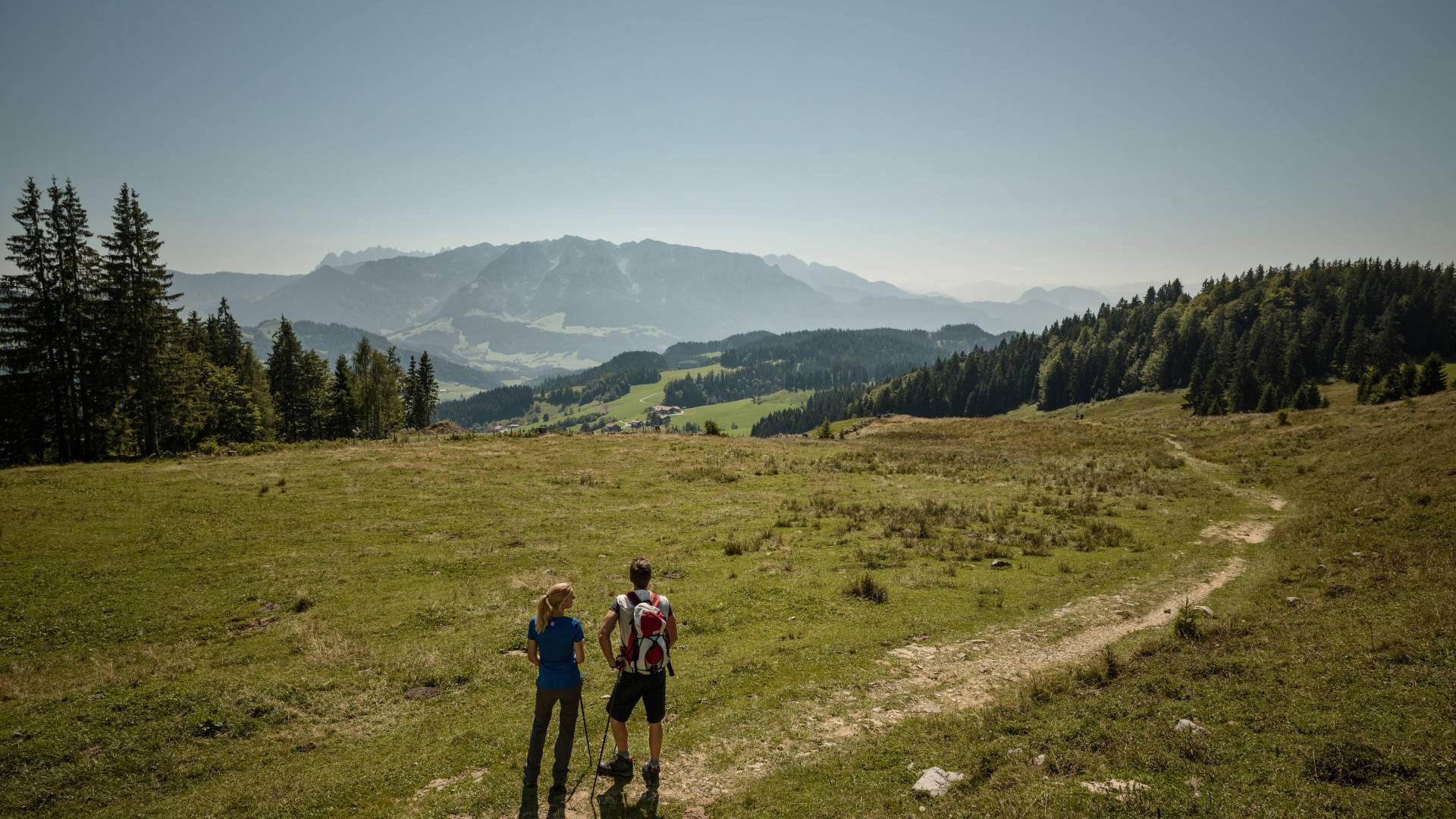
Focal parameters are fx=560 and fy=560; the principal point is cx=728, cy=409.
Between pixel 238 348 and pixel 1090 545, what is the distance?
102 m

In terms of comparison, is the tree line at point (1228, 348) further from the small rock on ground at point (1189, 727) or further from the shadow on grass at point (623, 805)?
the shadow on grass at point (623, 805)

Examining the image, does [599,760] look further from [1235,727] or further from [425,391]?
[425,391]

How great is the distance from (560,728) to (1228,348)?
166 meters

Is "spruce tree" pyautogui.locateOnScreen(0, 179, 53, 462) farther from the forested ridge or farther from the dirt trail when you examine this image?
the forested ridge

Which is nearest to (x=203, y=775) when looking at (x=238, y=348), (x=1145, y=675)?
(x=1145, y=675)

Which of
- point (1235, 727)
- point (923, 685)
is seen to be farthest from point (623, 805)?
point (1235, 727)

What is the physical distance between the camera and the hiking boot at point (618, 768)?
914 centimetres

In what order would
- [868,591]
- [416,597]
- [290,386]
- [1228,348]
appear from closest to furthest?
[416,597]
[868,591]
[290,386]
[1228,348]

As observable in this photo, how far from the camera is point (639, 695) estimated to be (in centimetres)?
901

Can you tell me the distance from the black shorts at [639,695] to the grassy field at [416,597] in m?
1.54

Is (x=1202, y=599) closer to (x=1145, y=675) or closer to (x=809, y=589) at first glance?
(x=1145, y=675)

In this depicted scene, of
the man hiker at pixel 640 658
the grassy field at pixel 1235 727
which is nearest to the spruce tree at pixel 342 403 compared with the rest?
the man hiker at pixel 640 658

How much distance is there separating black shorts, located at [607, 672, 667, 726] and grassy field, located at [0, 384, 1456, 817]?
1.27 m

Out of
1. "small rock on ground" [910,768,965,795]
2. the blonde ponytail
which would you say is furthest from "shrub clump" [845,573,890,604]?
the blonde ponytail
